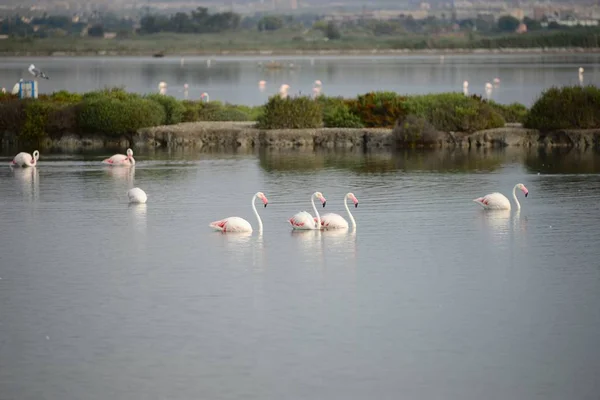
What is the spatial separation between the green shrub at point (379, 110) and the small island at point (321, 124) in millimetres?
25

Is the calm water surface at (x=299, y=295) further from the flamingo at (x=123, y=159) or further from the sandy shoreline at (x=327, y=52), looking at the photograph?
the sandy shoreline at (x=327, y=52)

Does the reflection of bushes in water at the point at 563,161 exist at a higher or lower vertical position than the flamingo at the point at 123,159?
lower

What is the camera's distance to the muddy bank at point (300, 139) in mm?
31422

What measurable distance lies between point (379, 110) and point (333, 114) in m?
1.16

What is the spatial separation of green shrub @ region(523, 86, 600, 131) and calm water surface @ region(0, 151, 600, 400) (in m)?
8.03

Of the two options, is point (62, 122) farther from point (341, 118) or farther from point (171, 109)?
point (341, 118)

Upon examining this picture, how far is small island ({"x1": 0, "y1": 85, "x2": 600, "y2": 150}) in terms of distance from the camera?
31.5 metres

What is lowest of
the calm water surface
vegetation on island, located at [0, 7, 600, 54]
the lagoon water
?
the calm water surface

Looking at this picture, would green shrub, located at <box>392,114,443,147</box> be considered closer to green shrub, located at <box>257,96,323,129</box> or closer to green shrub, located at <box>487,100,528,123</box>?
green shrub, located at <box>257,96,323,129</box>

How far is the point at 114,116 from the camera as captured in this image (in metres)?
32.2

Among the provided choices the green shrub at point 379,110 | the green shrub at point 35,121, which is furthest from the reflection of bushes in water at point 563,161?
the green shrub at point 35,121

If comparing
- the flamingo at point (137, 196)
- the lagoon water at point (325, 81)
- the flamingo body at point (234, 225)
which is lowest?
the flamingo body at point (234, 225)

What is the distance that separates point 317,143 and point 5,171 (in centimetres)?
861

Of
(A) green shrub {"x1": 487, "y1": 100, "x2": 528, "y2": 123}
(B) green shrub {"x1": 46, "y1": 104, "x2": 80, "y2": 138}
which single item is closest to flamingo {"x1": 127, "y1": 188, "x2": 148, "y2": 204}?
(B) green shrub {"x1": 46, "y1": 104, "x2": 80, "y2": 138}
